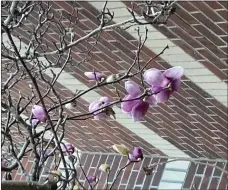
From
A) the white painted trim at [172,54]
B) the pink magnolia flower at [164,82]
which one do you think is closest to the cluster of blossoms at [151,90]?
the pink magnolia flower at [164,82]

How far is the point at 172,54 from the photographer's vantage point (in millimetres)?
2686

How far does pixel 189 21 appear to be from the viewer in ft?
8.00

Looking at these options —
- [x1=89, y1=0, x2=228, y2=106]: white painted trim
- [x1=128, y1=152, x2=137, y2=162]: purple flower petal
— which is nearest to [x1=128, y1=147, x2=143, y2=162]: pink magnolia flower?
[x1=128, y1=152, x2=137, y2=162]: purple flower petal

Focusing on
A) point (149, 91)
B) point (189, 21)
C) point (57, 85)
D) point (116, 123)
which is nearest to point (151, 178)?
point (116, 123)

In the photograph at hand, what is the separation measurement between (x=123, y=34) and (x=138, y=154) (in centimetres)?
180

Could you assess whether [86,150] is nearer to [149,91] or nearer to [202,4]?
[202,4]

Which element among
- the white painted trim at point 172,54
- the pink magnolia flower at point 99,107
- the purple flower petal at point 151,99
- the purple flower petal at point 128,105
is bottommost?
the white painted trim at point 172,54

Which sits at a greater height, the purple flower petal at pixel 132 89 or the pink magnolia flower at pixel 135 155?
the purple flower petal at pixel 132 89

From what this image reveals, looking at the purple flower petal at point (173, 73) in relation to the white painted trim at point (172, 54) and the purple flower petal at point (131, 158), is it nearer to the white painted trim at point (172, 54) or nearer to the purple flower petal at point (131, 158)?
the purple flower petal at point (131, 158)

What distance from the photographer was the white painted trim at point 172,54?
2631 millimetres

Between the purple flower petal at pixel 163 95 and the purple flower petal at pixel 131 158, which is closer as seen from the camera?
the purple flower petal at pixel 163 95

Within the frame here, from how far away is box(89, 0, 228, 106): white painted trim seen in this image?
8.63 feet

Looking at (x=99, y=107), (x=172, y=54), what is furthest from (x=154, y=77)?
(x=172, y=54)

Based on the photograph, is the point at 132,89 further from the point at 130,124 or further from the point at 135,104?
the point at 130,124
